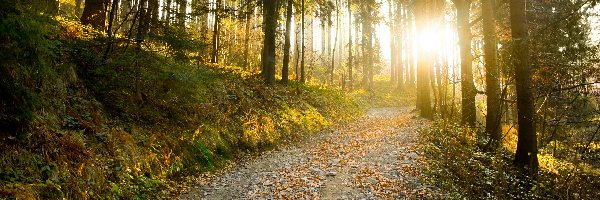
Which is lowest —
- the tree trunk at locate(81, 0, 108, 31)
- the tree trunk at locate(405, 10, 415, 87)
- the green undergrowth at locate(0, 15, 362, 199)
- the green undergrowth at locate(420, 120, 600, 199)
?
the green undergrowth at locate(420, 120, 600, 199)

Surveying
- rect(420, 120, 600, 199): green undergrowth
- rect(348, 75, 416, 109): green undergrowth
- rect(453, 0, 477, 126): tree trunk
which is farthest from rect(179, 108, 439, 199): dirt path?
rect(348, 75, 416, 109): green undergrowth

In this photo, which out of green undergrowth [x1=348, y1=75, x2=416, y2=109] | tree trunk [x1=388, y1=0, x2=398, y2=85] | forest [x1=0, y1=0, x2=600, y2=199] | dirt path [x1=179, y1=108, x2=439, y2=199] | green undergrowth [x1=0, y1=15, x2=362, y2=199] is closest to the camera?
green undergrowth [x1=0, y1=15, x2=362, y2=199]

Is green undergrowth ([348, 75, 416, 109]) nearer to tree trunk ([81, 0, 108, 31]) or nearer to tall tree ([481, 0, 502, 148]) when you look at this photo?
tall tree ([481, 0, 502, 148])

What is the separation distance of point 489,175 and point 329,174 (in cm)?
424

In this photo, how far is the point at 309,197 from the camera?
7.89m

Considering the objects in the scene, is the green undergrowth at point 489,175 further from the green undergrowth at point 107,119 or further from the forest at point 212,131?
the green undergrowth at point 107,119

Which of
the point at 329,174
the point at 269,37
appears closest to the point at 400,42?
the point at 269,37

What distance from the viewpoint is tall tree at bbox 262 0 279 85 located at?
61.9ft

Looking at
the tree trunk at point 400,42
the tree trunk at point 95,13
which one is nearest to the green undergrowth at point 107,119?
the tree trunk at point 95,13

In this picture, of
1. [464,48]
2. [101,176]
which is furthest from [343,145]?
[101,176]

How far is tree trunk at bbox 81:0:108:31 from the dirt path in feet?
24.7

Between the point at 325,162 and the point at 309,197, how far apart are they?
2.86m

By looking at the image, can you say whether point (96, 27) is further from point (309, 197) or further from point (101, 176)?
point (309, 197)

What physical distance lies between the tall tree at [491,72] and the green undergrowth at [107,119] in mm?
6749
